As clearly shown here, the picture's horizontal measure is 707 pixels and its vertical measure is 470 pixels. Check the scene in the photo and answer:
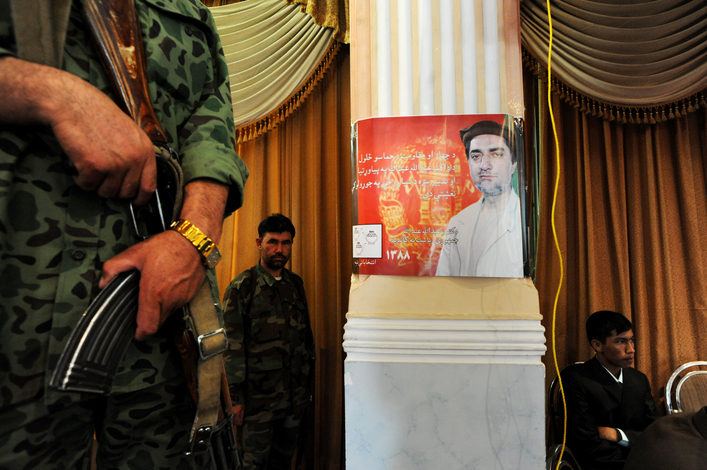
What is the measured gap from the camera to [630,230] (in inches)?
95.3

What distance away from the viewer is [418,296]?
3.64ft

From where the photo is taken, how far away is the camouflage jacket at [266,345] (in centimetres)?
221

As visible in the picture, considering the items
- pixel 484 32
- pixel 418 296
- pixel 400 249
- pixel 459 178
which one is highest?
pixel 484 32

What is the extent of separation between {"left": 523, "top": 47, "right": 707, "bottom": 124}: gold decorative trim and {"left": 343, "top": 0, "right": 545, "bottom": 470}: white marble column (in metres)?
1.36

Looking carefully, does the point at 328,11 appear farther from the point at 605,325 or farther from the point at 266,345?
the point at 605,325

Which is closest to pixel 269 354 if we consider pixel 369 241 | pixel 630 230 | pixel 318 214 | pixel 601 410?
pixel 318 214

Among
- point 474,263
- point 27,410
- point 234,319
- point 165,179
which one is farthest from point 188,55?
point 234,319

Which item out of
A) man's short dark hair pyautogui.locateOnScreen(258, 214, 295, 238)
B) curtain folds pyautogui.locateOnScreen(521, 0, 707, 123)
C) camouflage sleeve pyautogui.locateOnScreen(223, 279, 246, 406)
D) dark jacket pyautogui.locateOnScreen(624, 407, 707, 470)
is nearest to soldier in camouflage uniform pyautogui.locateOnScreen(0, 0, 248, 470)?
dark jacket pyautogui.locateOnScreen(624, 407, 707, 470)

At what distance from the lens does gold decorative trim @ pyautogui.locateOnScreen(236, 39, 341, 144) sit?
2.52 metres

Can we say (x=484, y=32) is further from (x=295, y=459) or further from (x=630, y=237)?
(x=295, y=459)

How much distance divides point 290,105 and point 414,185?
1721 mm

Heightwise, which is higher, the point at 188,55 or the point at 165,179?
the point at 188,55

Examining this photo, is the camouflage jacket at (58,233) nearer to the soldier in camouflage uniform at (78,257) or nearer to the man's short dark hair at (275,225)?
the soldier in camouflage uniform at (78,257)

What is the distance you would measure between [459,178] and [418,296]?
332mm
